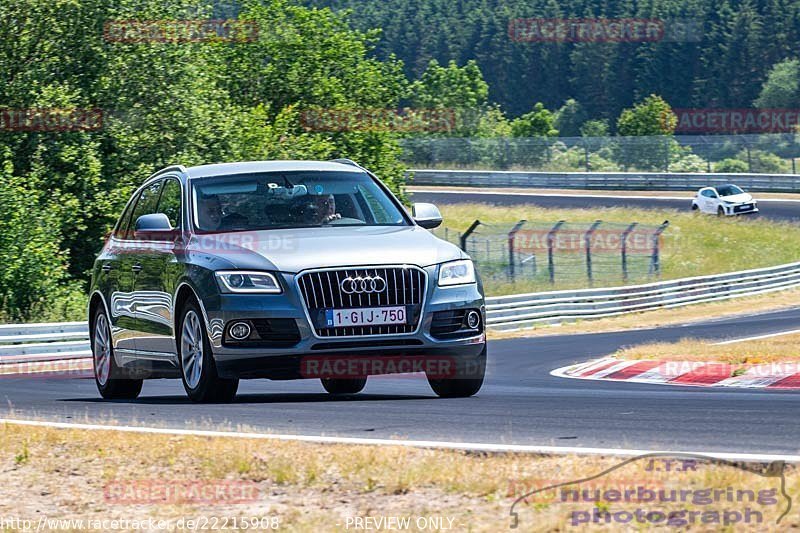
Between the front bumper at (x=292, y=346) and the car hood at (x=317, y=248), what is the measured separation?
0.52ft

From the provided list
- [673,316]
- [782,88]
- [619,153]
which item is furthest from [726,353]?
[782,88]

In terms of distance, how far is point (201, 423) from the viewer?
27.4ft

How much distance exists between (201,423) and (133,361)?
2504 mm

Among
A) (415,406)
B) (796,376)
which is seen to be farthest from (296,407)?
(796,376)

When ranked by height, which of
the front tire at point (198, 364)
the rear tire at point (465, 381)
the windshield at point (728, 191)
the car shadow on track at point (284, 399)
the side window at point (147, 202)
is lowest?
the windshield at point (728, 191)

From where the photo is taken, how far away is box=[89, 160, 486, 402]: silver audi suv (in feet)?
29.2

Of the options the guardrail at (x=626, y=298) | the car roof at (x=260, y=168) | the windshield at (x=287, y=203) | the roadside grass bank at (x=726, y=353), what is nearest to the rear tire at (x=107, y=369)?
the car roof at (x=260, y=168)

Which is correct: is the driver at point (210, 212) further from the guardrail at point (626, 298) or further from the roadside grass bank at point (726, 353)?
the guardrail at point (626, 298)

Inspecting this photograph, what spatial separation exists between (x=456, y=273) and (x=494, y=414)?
1193mm

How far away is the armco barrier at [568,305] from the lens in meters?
21.8

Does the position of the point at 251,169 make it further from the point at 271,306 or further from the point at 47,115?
the point at 47,115

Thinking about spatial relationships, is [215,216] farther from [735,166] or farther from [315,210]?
[735,166]

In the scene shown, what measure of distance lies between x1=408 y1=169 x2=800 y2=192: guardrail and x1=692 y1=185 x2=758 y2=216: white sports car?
7.15 metres

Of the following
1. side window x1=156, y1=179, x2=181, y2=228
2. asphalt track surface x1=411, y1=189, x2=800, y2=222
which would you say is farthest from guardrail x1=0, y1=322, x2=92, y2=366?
asphalt track surface x1=411, y1=189, x2=800, y2=222
